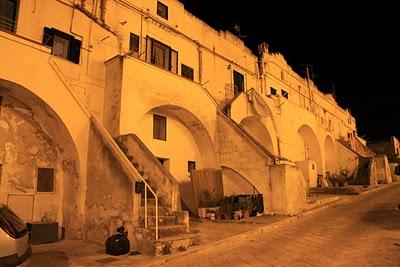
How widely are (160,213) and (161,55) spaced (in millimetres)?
9211

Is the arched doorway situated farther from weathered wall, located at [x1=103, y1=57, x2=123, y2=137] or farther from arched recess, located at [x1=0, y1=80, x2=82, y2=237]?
arched recess, located at [x1=0, y1=80, x2=82, y2=237]

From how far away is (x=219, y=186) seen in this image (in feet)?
47.0

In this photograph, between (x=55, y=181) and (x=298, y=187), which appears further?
(x=298, y=187)

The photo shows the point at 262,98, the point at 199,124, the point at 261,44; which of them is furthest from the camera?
the point at 261,44

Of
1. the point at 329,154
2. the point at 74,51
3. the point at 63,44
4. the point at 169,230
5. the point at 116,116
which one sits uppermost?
the point at 63,44

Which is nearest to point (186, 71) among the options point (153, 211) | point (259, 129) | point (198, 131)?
point (198, 131)

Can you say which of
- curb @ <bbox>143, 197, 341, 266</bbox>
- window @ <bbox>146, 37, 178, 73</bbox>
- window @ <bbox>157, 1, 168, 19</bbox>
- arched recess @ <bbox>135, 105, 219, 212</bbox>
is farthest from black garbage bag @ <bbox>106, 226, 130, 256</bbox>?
window @ <bbox>157, 1, 168, 19</bbox>

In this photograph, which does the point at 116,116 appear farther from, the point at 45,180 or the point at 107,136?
the point at 45,180

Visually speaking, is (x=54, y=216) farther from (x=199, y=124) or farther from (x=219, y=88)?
(x=219, y=88)

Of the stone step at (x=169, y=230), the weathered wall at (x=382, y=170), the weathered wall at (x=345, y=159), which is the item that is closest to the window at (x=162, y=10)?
the stone step at (x=169, y=230)

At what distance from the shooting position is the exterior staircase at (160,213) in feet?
25.2

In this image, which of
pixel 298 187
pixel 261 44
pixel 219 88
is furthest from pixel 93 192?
pixel 261 44

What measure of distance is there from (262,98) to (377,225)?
33.0 feet

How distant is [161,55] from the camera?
51.7 ft
